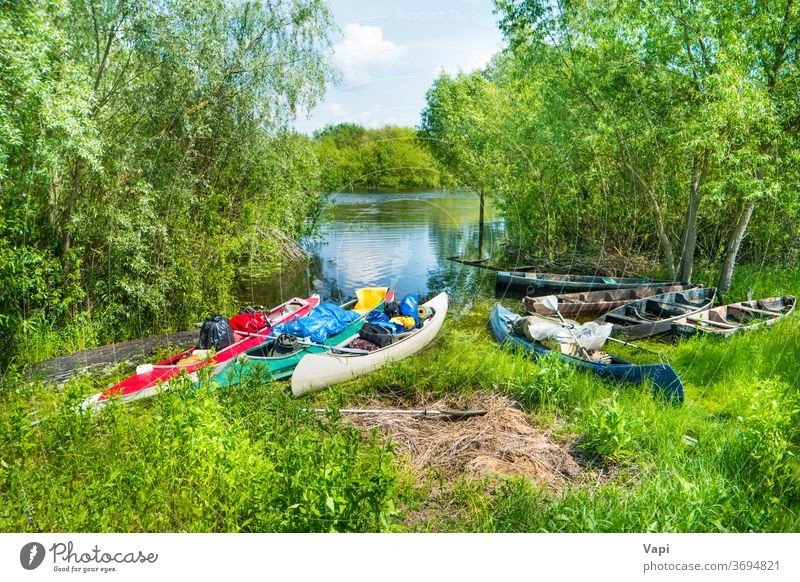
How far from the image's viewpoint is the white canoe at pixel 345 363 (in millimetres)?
5270

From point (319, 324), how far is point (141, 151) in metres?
3.26

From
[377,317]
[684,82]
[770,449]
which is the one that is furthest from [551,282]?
[770,449]

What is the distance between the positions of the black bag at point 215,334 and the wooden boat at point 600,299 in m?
5.16

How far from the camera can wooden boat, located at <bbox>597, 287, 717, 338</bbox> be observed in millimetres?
7387

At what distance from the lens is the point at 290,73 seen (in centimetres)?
741

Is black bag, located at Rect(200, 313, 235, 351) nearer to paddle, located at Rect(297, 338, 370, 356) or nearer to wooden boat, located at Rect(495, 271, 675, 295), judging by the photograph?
paddle, located at Rect(297, 338, 370, 356)

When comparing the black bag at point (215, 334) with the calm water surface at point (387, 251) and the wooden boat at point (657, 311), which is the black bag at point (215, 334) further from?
the wooden boat at point (657, 311)

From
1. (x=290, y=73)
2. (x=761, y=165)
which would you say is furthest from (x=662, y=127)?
(x=290, y=73)

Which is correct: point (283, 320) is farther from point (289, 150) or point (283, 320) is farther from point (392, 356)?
point (289, 150)

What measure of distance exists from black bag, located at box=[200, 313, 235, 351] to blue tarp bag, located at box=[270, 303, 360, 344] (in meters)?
0.63

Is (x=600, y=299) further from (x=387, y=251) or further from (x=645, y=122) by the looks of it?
(x=387, y=251)

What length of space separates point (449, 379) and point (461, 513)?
1905 millimetres
